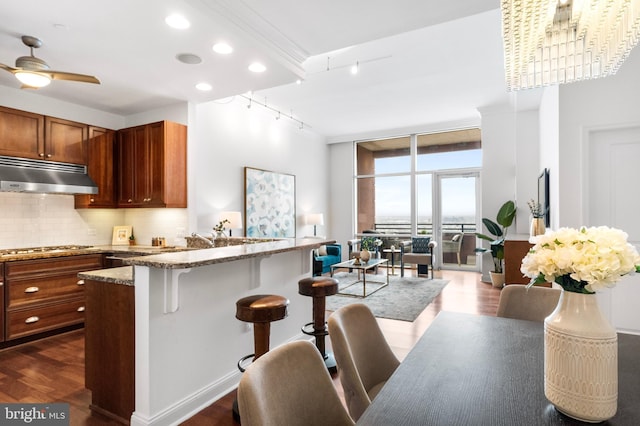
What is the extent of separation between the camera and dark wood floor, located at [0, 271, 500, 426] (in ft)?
7.54

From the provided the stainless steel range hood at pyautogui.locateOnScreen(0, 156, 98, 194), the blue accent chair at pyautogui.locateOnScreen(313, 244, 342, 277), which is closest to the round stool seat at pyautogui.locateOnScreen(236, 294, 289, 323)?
the stainless steel range hood at pyautogui.locateOnScreen(0, 156, 98, 194)

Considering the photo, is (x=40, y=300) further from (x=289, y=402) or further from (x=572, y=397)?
(x=572, y=397)

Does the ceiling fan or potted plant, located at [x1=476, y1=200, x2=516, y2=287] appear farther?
potted plant, located at [x1=476, y1=200, x2=516, y2=287]

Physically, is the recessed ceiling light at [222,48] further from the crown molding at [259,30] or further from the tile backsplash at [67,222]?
the tile backsplash at [67,222]

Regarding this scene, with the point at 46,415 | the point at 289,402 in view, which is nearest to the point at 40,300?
the point at 46,415

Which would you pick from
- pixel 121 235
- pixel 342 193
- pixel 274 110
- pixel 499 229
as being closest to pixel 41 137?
pixel 121 235

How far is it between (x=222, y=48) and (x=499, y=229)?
5825 mm

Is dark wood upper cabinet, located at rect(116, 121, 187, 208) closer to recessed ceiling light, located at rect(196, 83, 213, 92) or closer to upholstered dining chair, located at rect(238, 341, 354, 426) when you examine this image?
recessed ceiling light, located at rect(196, 83, 213, 92)

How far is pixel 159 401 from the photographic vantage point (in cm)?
210

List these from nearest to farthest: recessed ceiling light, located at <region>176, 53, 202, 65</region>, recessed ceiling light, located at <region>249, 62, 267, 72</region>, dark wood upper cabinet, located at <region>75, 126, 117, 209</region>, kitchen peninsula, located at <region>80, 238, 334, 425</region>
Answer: kitchen peninsula, located at <region>80, 238, 334, 425</region>
recessed ceiling light, located at <region>176, 53, 202, 65</region>
recessed ceiling light, located at <region>249, 62, 267, 72</region>
dark wood upper cabinet, located at <region>75, 126, 117, 209</region>

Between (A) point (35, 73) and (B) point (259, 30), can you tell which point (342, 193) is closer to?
(B) point (259, 30)

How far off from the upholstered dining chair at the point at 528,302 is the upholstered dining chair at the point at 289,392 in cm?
131

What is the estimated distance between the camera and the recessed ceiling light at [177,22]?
8.57 feet

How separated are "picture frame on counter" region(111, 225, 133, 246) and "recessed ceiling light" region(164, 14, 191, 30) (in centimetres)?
341
